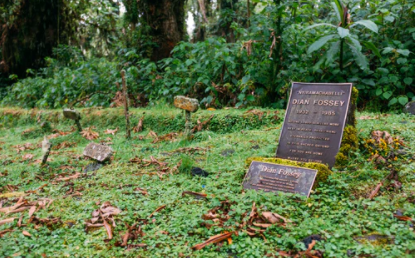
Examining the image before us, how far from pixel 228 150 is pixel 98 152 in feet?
6.98

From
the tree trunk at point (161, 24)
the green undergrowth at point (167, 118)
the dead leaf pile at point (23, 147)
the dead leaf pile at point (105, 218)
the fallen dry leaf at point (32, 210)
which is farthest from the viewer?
the tree trunk at point (161, 24)

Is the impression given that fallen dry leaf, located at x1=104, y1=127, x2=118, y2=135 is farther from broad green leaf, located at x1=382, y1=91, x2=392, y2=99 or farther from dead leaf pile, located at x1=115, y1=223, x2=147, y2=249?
broad green leaf, located at x1=382, y1=91, x2=392, y2=99

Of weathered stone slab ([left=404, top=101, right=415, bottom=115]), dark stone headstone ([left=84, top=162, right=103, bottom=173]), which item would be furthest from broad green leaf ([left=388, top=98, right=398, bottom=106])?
dark stone headstone ([left=84, top=162, right=103, bottom=173])

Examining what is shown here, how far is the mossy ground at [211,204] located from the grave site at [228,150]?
0.02 metres

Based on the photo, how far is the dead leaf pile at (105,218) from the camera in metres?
3.42

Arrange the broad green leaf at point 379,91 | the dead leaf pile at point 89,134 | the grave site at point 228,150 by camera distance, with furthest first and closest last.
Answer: the dead leaf pile at point 89,134 → the broad green leaf at point 379,91 → the grave site at point 228,150

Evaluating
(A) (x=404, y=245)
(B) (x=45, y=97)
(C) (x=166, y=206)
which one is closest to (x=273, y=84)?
(C) (x=166, y=206)

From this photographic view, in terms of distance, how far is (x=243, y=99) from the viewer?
8.03 meters

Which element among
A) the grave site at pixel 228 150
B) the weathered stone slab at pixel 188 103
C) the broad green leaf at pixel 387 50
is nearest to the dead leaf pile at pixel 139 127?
the grave site at pixel 228 150

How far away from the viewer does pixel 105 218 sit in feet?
11.7

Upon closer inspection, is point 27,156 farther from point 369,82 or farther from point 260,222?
point 369,82

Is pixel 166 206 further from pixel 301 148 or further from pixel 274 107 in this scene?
pixel 274 107

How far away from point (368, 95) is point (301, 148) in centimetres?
382

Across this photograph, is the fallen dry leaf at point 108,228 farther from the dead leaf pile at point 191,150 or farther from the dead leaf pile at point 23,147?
the dead leaf pile at point 23,147
